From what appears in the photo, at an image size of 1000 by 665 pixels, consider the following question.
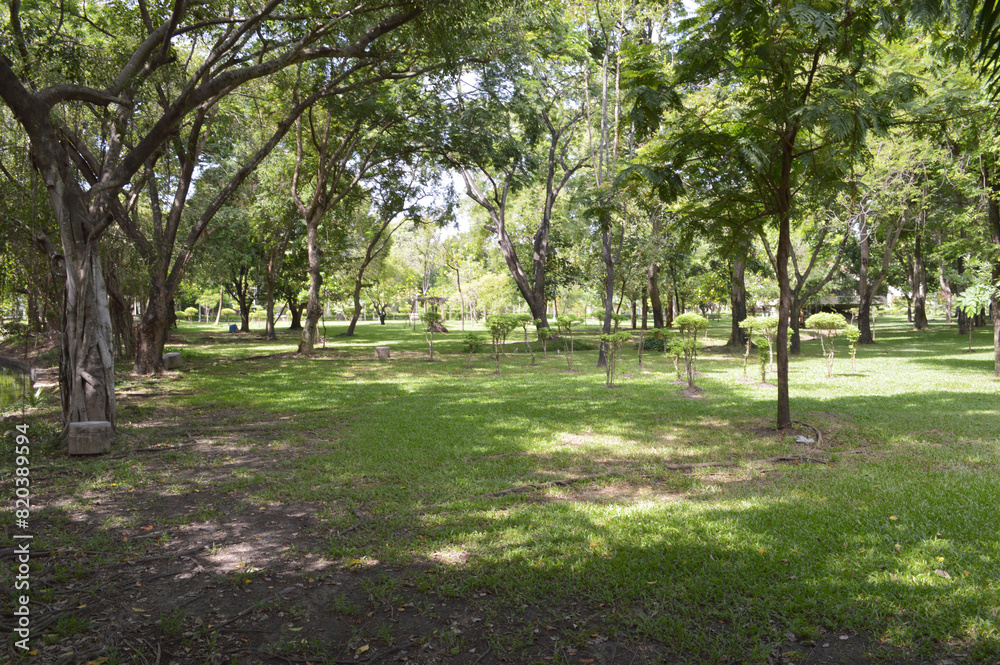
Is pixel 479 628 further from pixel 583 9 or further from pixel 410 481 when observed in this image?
pixel 583 9

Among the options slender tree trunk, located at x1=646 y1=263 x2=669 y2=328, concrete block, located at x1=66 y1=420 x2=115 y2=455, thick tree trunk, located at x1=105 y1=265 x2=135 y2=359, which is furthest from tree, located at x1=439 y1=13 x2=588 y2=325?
concrete block, located at x1=66 y1=420 x2=115 y2=455

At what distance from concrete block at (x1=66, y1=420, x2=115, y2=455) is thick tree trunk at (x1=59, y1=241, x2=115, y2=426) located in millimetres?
463

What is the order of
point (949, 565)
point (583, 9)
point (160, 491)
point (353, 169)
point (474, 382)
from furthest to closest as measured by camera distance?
1. point (353, 169)
2. point (583, 9)
3. point (474, 382)
4. point (160, 491)
5. point (949, 565)

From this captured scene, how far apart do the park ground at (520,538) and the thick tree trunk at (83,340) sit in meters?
0.60

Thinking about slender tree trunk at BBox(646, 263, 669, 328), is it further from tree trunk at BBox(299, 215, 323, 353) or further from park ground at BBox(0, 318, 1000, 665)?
park ground at BBox(0, 318, 1000, 665)

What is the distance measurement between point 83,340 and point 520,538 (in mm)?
6579

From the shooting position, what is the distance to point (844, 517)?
4785mm

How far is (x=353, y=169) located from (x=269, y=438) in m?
15.2

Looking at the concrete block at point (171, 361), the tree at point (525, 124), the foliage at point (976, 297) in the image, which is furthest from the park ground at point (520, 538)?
the tree at point (525, 124)

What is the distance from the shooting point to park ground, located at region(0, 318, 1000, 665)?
325 cm

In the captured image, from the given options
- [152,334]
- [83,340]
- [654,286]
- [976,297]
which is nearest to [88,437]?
[83,340]

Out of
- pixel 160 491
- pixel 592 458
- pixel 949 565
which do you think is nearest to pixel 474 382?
pixel 592 458

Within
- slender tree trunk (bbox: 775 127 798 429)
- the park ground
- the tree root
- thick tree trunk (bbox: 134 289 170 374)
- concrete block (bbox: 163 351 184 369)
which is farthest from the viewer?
concrete block (bbox: 163 351 184 369)

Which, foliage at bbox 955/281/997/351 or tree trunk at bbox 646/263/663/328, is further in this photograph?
tree trunk at bbox 646/263/663/328
